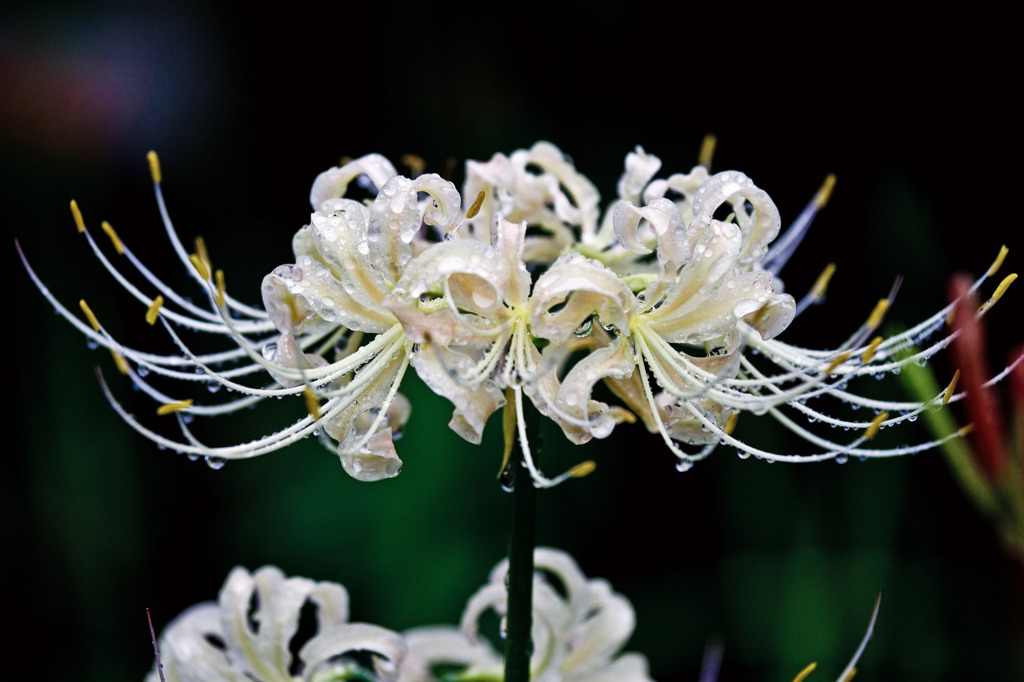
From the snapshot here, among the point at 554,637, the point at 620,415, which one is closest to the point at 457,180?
the point at 554,637

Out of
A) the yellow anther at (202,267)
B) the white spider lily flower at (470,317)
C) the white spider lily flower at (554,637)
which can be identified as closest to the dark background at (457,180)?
the white spider lily flower at (554,637)

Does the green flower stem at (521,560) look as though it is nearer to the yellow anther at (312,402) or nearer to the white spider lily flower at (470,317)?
the white spider lily flower at (470,317)

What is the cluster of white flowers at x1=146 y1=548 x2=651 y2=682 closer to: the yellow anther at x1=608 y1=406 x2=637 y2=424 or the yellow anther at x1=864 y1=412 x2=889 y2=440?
the yellow anther at x1=608 y1=406 x2=637 y2=424

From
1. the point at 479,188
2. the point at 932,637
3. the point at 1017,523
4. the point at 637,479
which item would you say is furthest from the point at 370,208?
the point at 637,479

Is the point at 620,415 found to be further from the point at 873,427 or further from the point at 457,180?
the point at 457,180

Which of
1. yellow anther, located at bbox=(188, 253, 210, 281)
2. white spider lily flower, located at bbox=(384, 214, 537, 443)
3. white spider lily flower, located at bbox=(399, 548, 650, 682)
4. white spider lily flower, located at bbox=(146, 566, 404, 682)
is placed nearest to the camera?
white spider lily flower, located at bbox=(384, 214, 537, 443)

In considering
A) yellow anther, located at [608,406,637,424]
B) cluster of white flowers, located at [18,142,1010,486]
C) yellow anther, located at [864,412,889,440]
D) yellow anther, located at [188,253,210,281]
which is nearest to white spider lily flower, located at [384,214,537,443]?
cluster of white flowers, located at [18,142,1010,486]
